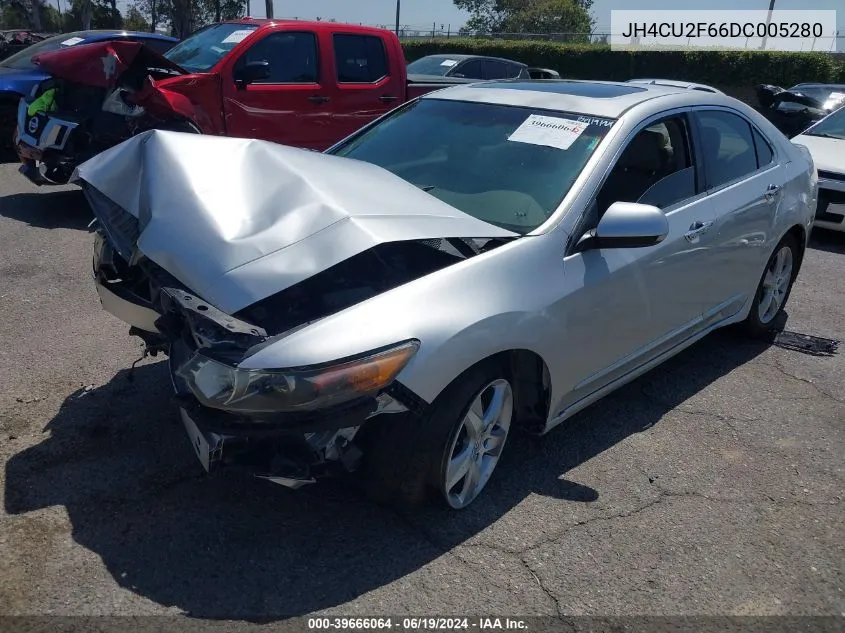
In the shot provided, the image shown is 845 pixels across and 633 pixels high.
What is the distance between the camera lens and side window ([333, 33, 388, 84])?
832 centimetres

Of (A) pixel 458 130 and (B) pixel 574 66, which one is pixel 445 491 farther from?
(B) pixel 574 66

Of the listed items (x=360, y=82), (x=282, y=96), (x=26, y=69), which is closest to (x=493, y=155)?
(x=282, y=96)

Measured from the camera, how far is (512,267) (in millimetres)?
3074

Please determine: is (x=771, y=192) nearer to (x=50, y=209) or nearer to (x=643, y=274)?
(x=643, y=274)

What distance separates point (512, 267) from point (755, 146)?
102 inches

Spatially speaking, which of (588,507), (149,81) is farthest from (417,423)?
(149,81)

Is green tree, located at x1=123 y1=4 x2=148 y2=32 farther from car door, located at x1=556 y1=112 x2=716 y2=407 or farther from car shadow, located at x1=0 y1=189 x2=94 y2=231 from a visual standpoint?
car door, located at x1=556 y1=112 x2=716 y2=407

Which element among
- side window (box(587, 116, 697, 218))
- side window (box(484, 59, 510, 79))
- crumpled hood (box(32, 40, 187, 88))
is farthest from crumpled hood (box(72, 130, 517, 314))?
side window (box(484, 59, 510, 79))

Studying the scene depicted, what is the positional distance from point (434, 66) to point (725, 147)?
10104 millimetres

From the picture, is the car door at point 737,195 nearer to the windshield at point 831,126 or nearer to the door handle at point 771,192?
the door handle at point 771,192

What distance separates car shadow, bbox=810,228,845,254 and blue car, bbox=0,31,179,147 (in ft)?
27.3

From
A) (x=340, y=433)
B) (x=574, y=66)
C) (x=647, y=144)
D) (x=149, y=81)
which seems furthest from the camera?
(x=574, y=66)

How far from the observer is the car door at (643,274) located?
11.0ft

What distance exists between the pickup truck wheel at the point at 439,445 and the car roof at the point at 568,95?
1.59 meters
